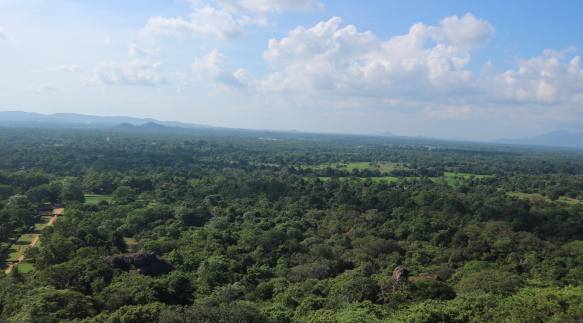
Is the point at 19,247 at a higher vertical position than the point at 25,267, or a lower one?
lower

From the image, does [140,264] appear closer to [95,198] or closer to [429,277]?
[429,277]

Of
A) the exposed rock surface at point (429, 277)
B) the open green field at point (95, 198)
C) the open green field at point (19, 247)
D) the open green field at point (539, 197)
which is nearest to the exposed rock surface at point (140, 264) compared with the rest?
the open green field at point (19, 247)

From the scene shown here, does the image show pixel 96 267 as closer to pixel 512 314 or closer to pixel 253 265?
pixel 253 265

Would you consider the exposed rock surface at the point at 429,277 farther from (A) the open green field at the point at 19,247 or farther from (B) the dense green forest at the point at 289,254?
(A) the open green field at the point at 19,247

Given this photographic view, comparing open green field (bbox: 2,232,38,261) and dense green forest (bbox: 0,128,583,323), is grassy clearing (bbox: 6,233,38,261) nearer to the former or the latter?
open green field (bbox: 2,232,38,261)

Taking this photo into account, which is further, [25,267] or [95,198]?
[95,198]

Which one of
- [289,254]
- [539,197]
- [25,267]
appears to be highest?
[539,197]

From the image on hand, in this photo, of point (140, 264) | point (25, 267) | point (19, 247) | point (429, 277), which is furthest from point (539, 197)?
point (19, 247)

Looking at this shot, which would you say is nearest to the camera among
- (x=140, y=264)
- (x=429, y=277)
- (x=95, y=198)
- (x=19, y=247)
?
(x=429, y=277)
